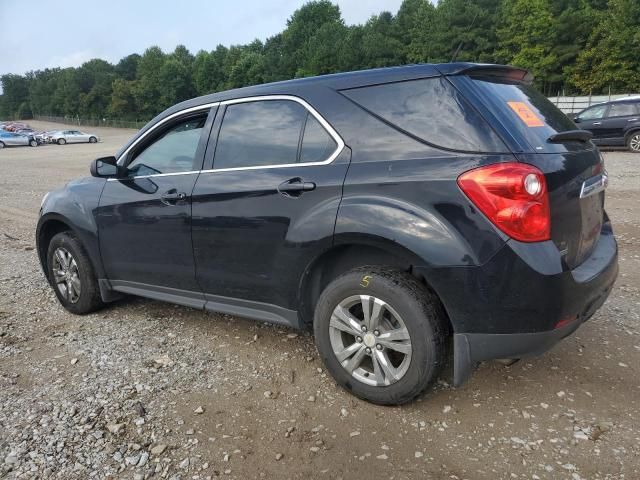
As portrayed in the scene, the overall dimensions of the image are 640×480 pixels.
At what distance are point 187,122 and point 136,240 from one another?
38.1 inches

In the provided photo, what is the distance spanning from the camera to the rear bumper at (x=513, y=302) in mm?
2453

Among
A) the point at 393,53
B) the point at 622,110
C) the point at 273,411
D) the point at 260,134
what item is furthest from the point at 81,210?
the point at 393,53

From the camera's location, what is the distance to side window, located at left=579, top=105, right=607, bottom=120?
15.7m

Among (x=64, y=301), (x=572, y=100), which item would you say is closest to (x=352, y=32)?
(x=572, y=100)

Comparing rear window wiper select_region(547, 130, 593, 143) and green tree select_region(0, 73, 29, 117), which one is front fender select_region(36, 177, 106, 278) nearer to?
rear window wiper select_region(547, 130, 593, 143)

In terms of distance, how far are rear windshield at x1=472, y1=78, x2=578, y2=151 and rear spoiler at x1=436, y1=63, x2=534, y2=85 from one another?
4cm

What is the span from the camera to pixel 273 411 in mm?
2986

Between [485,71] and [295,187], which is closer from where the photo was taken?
[485,71]

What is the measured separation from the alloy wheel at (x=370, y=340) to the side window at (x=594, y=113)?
15773mm

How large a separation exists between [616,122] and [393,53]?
175 ft

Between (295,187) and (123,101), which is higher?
(123,101)

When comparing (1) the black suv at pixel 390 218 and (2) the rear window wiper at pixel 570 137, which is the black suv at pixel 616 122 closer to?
(2) the rear window wiper at pixel 570 137

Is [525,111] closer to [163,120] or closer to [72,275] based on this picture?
[163,120]

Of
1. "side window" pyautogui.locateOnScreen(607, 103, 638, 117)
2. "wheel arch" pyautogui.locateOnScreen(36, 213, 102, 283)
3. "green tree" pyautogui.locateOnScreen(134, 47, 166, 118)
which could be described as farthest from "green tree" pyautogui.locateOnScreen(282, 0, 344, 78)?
"wheel arch" pyautogui.locateOnScreen(36, 213, 102, 283)
